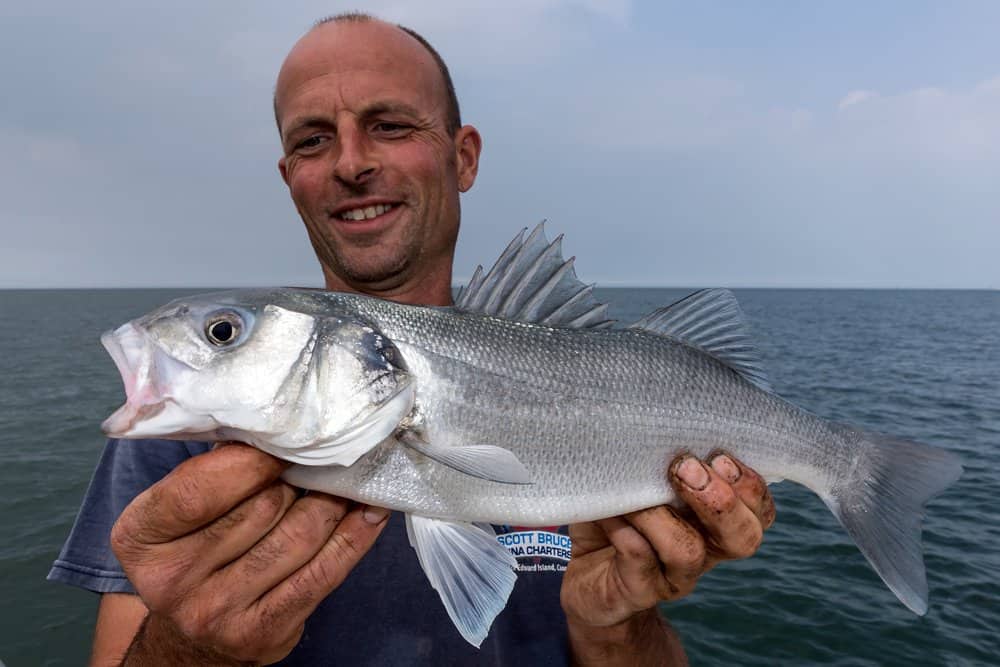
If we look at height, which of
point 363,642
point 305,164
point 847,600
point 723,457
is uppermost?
point 305,164

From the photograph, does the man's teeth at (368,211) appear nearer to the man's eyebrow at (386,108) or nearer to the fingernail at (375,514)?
the man's eyebrow at (386,108)

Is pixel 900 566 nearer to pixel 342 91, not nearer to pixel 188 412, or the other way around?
pixel 188 412

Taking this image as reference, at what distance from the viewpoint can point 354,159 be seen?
316cm

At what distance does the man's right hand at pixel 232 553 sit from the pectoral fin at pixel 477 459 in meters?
0.31

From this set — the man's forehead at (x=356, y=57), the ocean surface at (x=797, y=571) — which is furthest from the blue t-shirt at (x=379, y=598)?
the ocean surface at (x=797, y=571)

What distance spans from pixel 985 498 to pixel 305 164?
12.4 meters

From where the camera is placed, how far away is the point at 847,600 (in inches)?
300

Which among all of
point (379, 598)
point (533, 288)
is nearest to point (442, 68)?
point (533, 288)

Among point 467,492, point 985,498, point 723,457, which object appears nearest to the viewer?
point 467,492

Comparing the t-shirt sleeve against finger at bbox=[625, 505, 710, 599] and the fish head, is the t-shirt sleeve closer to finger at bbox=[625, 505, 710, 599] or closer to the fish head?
the fish head

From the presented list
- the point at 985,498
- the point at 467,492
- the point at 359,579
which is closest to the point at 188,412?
the point at 467,492

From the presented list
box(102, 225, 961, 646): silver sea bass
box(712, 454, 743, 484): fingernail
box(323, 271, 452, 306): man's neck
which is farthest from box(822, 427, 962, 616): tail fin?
box(323, 271, 452, 306): man's neck

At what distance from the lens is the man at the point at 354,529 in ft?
6.05

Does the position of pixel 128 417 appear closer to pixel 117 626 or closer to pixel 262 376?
pixel 262 376
